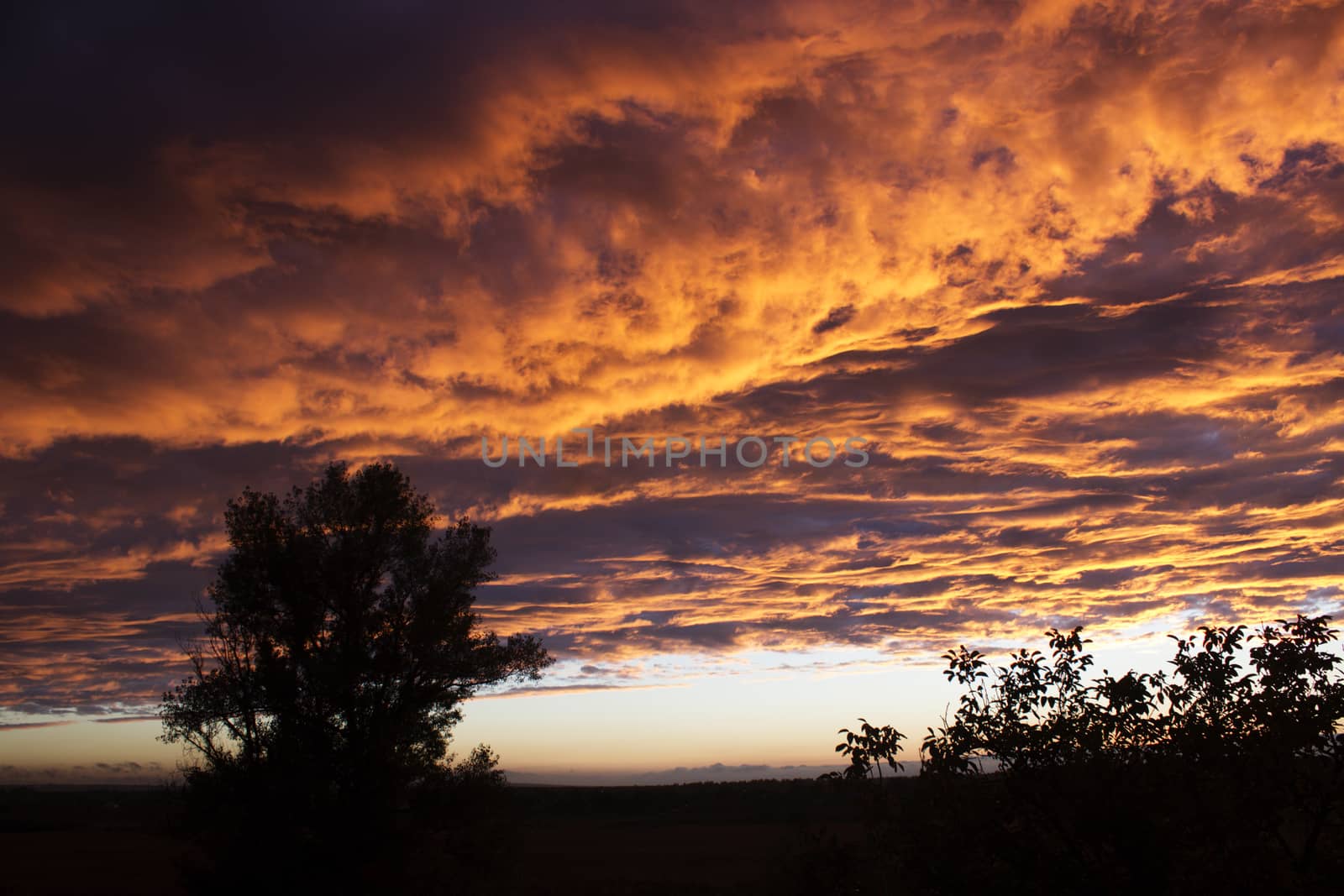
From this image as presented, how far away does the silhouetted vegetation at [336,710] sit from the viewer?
26.5 m

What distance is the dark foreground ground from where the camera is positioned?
2902cm

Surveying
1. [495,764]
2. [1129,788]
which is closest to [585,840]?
[495,764]

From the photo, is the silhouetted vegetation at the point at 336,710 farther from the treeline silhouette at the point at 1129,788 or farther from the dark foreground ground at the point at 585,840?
the treeline silhouette at the point at 1129,788

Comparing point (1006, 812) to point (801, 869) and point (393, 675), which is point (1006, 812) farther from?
point (393, 675)

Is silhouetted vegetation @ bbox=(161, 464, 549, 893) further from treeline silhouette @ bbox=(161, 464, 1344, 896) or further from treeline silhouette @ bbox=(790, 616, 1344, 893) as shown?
treeline silhouette @ bbox=(790, 616, 1344, 893)

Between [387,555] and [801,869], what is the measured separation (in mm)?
17688

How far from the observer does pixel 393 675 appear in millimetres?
28188

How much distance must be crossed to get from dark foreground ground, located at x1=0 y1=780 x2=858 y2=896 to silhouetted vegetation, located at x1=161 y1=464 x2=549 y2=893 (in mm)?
1789

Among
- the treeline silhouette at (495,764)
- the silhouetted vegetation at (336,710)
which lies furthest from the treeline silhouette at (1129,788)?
the silhouetted vegetation at (336,710)

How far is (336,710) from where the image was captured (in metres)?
27.5

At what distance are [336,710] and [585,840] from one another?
7363cm

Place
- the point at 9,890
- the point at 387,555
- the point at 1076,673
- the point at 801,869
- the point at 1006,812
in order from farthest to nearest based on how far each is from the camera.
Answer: the point at 9,890
the point at 387,555
the point at 801,869
the point at 1076,673
the point at 1006,812

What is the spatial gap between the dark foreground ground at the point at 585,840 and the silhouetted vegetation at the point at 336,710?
1.79 meters

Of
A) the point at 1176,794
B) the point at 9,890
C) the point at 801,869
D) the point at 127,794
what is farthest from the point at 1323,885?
the point at 127,794
